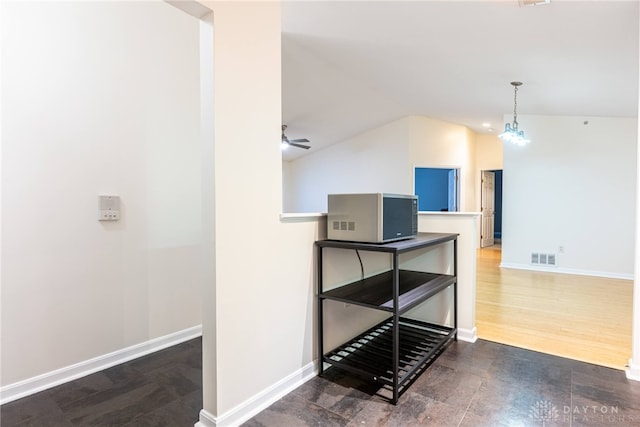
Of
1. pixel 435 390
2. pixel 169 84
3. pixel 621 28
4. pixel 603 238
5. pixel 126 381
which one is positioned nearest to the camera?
pixel 435 390

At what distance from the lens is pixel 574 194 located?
534 cm

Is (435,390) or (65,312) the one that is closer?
(435,390)

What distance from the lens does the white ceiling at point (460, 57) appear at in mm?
2385

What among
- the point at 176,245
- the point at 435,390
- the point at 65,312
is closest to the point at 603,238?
the point at 435,390

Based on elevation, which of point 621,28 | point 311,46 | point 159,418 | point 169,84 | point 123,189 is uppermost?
point 311,46

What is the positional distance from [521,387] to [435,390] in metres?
0.52

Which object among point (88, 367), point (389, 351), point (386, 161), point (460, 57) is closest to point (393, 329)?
point (389, 351)

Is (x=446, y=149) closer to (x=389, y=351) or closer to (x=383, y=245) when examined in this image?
(x=389, y=351)

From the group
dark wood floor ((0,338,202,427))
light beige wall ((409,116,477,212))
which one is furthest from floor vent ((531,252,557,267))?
dark wood floor ((0,338,202,427))

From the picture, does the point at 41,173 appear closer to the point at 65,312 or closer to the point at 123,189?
the point at 123,189

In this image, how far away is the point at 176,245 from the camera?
9.20 feet

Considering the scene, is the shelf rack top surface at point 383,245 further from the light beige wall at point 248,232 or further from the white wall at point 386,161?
the white wall at point 386,161

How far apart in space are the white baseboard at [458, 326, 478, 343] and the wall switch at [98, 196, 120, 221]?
2.77 meters
